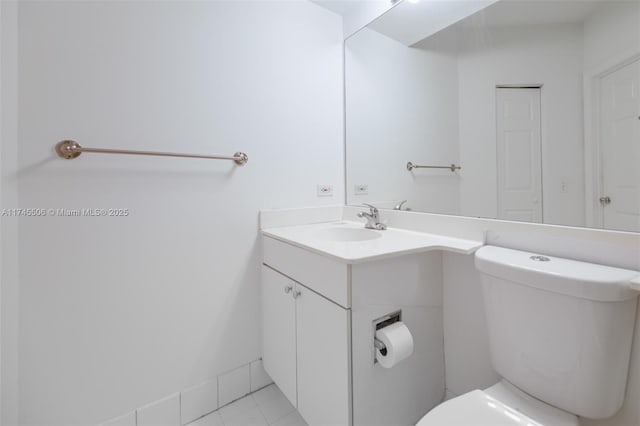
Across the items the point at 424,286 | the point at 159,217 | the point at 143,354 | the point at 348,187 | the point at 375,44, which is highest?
the point at 375,44

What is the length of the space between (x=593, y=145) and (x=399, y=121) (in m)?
0.81

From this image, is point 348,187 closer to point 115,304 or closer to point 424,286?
point 424,286

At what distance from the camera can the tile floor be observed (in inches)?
50.7

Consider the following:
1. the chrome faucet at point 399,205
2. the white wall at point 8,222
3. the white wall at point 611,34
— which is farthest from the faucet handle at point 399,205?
the white wall at point 8,222

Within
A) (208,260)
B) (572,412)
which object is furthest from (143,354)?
(572,412)

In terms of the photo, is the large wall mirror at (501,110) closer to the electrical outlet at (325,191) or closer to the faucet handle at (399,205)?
Answer: the faucet handle at (399,205)

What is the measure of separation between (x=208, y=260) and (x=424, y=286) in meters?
0.94

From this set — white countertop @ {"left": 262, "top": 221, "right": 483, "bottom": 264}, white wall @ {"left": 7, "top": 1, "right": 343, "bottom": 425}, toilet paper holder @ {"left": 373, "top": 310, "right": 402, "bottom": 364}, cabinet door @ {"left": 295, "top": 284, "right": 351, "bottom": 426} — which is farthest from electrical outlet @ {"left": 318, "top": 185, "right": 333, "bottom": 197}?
toilet paper holder @ {"left": 373, "top": 310, "right": 402, "bottom": 364}

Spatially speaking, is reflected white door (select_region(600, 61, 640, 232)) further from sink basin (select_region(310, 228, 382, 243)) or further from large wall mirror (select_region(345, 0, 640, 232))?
sink basin (select_region(310, 228, 382, 243))

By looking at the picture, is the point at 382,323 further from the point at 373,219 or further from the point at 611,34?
the point at 611,34

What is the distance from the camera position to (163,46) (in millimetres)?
1207

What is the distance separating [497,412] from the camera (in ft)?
2.66

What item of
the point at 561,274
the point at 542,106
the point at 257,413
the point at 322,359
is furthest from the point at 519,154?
the point at 257,413

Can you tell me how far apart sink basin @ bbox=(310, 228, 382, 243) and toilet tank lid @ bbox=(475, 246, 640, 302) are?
1.85ft
